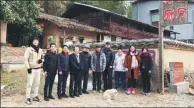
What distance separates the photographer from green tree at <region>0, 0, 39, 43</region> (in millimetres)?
17030

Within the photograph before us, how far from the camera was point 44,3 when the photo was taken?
103ft

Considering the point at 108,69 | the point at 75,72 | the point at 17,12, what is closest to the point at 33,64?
the point at 75,72

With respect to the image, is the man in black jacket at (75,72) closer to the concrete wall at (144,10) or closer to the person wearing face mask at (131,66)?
the person wearing face mask at (131,66)

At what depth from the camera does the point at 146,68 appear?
10930mm

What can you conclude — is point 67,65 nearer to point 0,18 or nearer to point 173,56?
point 173,56

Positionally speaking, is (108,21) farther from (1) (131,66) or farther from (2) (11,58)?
(1) (131,66)

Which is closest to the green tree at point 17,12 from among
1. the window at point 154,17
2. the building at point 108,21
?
the building at point 108,21

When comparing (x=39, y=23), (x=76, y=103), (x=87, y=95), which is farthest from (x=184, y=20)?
(x=39, y=23)

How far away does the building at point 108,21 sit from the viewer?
26312 millimetres

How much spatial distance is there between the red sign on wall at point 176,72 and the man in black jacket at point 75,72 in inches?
147

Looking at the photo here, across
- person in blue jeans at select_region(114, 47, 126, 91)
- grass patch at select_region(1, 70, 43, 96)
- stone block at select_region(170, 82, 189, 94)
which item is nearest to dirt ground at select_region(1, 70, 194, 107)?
grass patch at select_region(1, 70, 43, 96)

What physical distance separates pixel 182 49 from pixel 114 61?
417 cm

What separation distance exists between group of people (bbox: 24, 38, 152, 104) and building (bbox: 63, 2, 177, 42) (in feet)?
47.3

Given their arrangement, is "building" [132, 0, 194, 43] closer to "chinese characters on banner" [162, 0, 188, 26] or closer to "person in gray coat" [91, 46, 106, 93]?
"chinese characters on banner" [162, 0, 188, 26]
